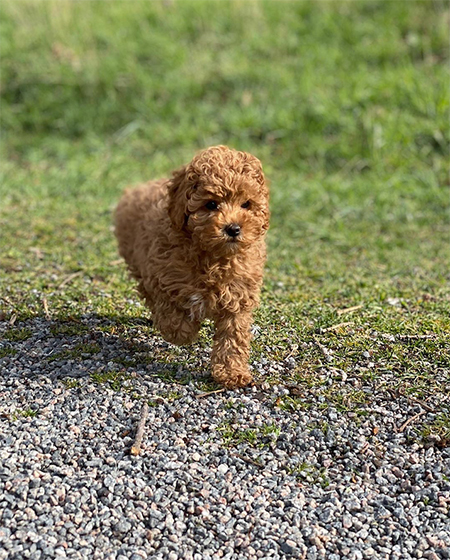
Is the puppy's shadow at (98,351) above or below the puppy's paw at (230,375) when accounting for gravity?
below

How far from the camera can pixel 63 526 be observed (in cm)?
405

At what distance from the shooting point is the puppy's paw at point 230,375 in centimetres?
516

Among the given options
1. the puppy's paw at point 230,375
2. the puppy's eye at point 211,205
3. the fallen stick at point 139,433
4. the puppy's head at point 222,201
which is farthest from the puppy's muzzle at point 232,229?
the fallen stick at point 139,433

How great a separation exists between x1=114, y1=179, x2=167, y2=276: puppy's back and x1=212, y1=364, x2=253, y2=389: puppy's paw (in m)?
1.24

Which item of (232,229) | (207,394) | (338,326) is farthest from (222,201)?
(338,326)

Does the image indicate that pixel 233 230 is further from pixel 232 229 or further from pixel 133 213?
pixel 133 213

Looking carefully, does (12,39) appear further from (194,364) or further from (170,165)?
(194,364)

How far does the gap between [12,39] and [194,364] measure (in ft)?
31.8

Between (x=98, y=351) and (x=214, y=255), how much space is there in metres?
1.24

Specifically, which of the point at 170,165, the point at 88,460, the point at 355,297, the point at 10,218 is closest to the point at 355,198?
the point at 170,165

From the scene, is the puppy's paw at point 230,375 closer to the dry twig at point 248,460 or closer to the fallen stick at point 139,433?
the fallen stick at point 139,433

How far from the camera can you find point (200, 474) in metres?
4.48

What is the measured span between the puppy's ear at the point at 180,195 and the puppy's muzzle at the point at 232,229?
0.34 metres

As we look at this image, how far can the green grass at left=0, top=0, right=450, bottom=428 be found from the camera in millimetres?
6160
